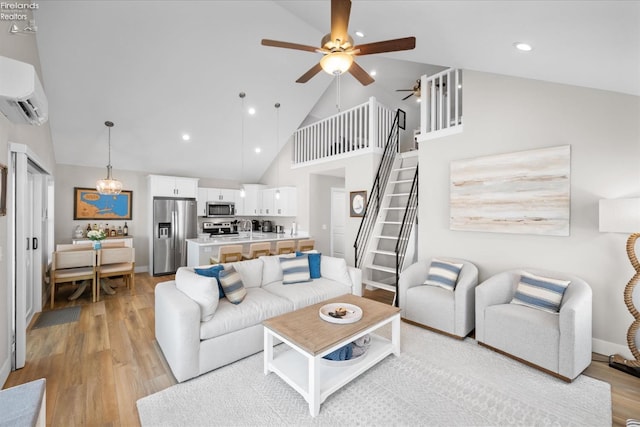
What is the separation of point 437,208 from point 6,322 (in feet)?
16.1

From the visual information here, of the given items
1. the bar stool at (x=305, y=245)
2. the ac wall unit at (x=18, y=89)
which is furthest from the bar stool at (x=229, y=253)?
the ac wall unit at (x=18, y=89)

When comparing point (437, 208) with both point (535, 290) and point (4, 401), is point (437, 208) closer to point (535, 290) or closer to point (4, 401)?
point (535, 290)

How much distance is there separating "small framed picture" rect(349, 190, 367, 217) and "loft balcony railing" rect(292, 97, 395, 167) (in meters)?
0.80

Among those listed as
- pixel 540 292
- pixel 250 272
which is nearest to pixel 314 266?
pixel 250 272

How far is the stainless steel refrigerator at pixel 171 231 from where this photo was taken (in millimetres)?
5961

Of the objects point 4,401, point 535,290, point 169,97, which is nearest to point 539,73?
point 535,290

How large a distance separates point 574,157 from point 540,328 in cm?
185

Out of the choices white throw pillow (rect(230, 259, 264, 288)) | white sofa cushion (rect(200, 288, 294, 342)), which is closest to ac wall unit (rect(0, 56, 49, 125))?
white sofa cushion (rect(200, 288, 294, 342))

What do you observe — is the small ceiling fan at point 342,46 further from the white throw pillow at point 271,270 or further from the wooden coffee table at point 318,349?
the white throw pillow at point 271,270

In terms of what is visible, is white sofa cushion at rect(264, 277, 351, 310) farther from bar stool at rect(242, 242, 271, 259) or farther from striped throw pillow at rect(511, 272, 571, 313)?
striped throw pillow at rect(511, 272, 571, 313)

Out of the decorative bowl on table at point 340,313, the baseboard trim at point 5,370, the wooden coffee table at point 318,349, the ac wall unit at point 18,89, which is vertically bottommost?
the baseboard trim at point 5,370

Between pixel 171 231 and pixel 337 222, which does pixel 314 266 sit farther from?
pixel 171 231

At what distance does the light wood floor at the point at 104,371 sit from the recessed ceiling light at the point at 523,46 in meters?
2.87

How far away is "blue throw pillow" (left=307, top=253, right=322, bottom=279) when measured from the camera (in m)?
3.87
